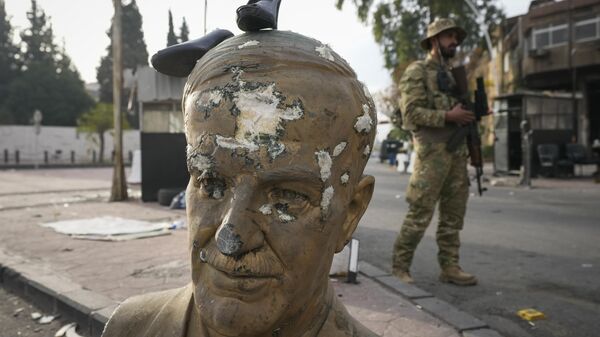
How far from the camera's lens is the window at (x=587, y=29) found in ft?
72.6

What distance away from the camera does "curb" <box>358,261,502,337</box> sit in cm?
276

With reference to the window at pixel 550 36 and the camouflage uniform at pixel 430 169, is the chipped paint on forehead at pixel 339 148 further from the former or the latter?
the window at pixel 550 36

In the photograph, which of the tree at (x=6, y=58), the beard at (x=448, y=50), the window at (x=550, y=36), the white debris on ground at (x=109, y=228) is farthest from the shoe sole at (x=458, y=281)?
the tree at (x=6, y=58)

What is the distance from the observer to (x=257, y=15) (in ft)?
4.40

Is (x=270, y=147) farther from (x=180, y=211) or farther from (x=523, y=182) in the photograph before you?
(x=523, y=182)

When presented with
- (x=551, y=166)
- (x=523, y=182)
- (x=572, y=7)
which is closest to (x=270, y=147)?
(x=523, y=182)

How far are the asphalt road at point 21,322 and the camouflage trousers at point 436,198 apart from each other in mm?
2584

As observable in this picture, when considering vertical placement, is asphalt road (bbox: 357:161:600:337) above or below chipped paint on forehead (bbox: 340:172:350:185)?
below

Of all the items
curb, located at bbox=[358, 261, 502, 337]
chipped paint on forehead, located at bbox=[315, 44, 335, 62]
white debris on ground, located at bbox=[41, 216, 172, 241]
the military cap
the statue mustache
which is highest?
the military cap

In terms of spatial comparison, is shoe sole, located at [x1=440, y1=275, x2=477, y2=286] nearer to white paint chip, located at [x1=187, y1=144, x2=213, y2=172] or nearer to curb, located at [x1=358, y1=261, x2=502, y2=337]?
curb, located at [x1=358, y1=261, x2=502, y2=337]

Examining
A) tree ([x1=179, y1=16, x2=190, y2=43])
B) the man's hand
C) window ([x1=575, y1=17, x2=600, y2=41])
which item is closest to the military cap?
the man's hand

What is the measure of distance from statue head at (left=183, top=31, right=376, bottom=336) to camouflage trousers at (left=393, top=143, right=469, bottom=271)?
245 centimetres

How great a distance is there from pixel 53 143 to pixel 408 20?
29.1 metres

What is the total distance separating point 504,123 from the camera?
50.0ft
